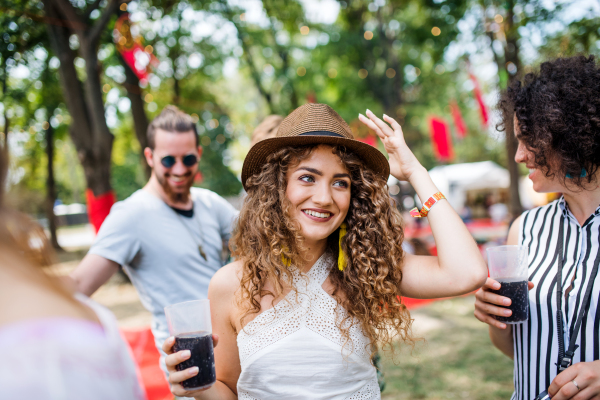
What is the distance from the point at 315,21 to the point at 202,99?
4.91 meters

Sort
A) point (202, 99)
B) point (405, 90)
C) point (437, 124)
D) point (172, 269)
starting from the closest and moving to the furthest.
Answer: point (172, 269) < point (437, 124) < point (202, 99) < point (405, 90)

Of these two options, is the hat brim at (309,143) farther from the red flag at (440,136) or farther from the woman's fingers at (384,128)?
the red flag at (440,136)

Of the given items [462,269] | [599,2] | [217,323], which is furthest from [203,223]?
[599,2]

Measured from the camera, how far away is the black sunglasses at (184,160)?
2.90 meters

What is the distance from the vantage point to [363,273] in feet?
6.10

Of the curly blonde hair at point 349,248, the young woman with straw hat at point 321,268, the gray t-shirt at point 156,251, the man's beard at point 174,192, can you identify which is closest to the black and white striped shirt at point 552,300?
the young woman with straw hat at point 321,268

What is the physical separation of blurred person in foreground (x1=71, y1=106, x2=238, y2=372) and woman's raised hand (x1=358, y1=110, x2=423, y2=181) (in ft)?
5.03

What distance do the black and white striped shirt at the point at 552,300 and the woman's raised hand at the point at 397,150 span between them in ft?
2.27

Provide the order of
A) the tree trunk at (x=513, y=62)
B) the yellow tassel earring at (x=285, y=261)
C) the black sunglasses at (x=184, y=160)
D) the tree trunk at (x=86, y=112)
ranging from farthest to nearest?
the tree trunk at (x=86, y=112), the tree trunk at (x=513, y=62), the black sunglasses at (x=184, y=160), the yellow tassel earring at (x=285, y=261)

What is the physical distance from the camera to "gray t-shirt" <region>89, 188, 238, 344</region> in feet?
8.54

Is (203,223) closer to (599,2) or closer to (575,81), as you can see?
(575,81)

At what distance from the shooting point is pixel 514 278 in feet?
5.74

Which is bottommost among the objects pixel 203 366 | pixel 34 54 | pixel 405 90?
pixel 203 366

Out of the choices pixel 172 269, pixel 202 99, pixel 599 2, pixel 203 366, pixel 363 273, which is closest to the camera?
pixel 203 366
